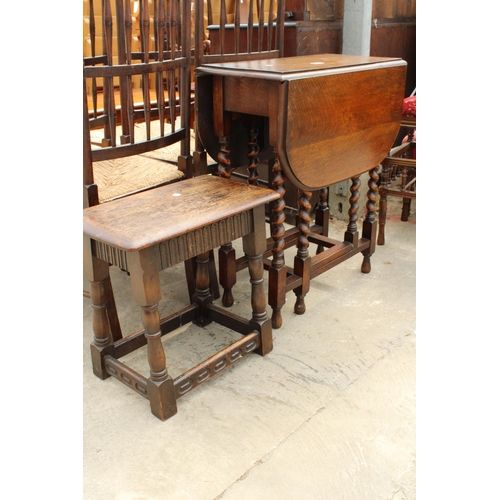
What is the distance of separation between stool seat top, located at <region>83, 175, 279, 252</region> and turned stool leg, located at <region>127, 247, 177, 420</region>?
62mm

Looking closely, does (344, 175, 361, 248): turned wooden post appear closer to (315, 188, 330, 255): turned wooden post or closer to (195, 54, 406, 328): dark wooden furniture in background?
(195, 54, 406, 328): dark wooden furniture in background

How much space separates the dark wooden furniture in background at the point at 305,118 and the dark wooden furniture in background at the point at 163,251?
0.22 metres

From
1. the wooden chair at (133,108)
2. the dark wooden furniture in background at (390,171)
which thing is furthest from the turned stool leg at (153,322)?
the dark wooden furniture in background at (390,171)

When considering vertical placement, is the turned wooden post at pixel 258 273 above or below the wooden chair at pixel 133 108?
below

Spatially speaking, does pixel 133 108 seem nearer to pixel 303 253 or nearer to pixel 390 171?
pixel 303 253

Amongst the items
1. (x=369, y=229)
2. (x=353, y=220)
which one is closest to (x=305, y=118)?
Result: (x=353, y=220)

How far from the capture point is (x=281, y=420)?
175cm

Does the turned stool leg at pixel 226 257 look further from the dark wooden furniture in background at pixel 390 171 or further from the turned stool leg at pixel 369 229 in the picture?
the dark wooden furniture in background at pixel 390 171

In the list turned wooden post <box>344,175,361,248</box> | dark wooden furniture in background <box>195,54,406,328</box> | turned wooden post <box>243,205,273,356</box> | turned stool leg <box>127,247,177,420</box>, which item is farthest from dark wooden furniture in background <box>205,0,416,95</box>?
turned stool leg <box>127,247,177,420</box>

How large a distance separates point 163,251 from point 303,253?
2.76 feet

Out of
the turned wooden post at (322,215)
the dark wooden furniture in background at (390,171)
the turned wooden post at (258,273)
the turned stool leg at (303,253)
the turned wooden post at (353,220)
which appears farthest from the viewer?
the dark wooden furniture in background at (390,171)

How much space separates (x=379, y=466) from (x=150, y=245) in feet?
2.86

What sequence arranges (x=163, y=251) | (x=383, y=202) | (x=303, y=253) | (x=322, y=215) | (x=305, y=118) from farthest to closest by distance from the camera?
(x=383, y=202)
(x=322, y=215)
(x=303, y=253)
(x=305, y=118)
(x=163, y=251)

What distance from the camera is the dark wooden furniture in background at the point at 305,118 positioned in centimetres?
193
